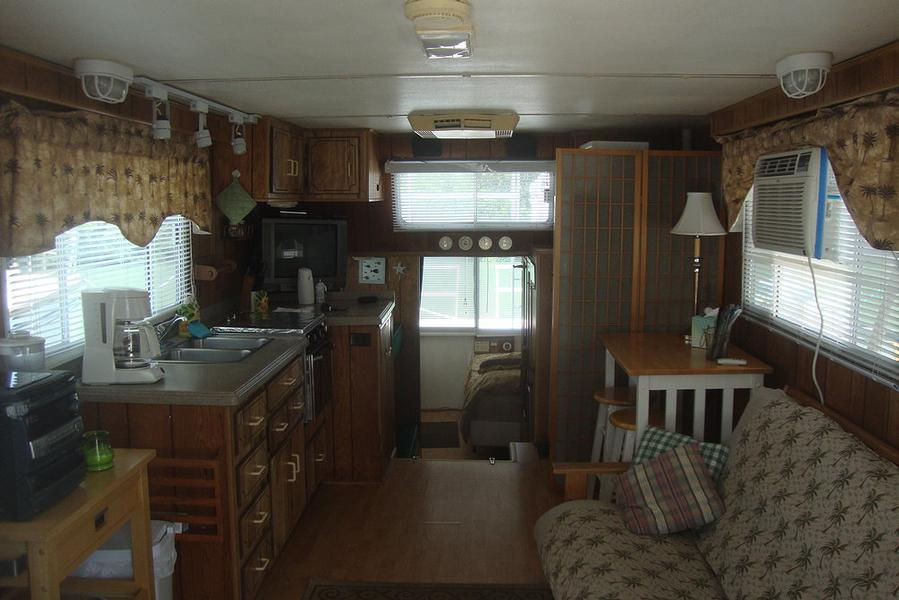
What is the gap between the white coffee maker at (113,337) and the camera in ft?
8.84

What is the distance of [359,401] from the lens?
4.31 metres

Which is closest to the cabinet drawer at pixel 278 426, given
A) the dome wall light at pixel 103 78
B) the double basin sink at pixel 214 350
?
the double basin sink at pixel 214 350

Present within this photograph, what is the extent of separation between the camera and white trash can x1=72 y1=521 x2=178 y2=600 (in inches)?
92.4

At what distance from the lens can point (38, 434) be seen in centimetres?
192

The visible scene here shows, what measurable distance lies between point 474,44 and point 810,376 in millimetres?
1922

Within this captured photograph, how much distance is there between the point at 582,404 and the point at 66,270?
2.82 m

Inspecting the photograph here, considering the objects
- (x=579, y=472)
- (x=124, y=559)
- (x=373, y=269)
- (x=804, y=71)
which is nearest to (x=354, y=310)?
(x=373, y=269)

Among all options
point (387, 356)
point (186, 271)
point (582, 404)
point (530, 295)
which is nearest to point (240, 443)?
point (186, 271)

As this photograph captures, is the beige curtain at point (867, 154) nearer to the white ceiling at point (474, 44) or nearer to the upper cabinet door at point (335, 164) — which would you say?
the white ceiling at point (474, 44)

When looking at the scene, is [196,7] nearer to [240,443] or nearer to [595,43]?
[595,43]

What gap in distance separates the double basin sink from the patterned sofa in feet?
5.30

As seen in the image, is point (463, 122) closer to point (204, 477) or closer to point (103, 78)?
point (103, 78)

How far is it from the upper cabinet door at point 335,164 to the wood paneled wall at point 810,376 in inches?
90.0

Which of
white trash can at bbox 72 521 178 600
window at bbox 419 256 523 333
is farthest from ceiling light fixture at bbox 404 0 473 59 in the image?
window at bbox 419 256 523 333
